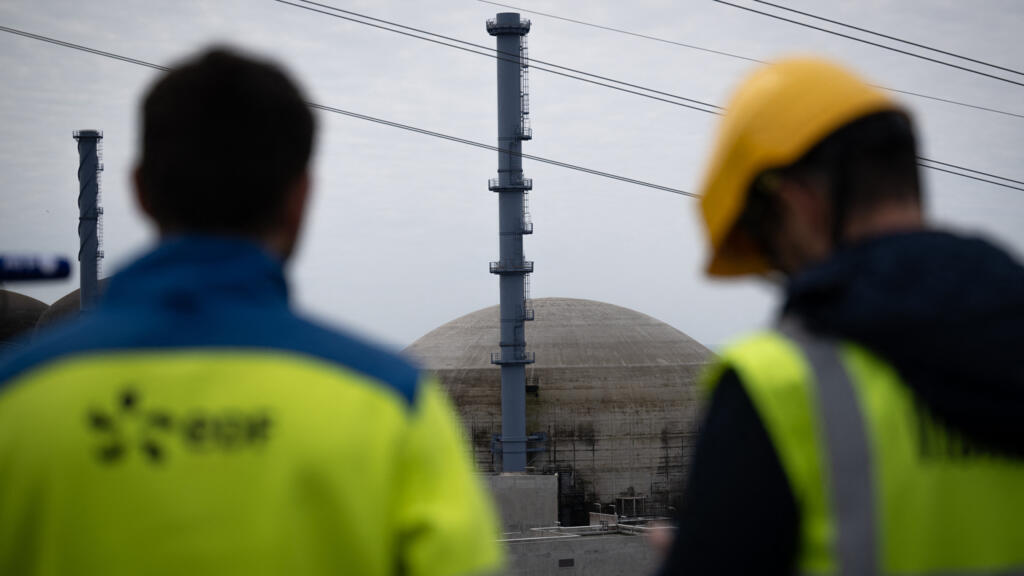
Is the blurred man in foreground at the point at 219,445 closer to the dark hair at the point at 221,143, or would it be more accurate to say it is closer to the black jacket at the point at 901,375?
the dark hair at the point at 221,143

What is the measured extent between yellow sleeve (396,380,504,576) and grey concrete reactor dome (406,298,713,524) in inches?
1219

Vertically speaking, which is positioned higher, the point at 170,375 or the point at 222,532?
the point at 170,375

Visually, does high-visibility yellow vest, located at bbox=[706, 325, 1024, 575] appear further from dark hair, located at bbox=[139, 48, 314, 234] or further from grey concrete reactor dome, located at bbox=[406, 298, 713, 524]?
grey concrete reactor dome, located at bbox=[406, 298, 713, 524]

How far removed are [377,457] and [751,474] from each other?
491mm

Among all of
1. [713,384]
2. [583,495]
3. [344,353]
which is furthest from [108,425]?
[583,495]

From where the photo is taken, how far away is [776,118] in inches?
59.5

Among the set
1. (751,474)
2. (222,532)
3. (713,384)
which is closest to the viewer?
(222,532)

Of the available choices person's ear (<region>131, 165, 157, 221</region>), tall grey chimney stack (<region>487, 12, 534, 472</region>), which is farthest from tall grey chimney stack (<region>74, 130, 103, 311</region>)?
person's ear (<region>131, 165, 157, 221</region>)

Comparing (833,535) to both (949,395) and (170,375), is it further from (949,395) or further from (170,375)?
(170,375)

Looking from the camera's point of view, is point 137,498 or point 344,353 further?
point 344,353

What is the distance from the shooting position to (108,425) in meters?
1.23

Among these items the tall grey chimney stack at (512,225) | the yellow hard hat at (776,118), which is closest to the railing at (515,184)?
the tall grey chimney stack at (512,225)

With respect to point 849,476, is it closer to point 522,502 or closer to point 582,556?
A: point 582,556

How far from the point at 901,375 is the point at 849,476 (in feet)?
0.53
